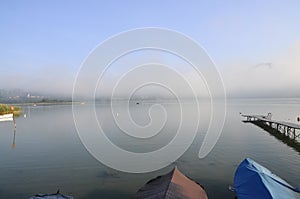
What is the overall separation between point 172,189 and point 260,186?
170 inches

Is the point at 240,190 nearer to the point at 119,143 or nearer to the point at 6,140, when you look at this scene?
the point at 119,143

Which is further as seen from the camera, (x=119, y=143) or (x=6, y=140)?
(x=6, y=140)

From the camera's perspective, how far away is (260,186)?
36.1ft

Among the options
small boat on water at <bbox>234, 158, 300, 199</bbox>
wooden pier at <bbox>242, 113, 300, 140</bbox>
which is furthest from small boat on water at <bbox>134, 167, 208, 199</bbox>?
wooden pier at <bbox>242, 113, 300, 140</bbox>

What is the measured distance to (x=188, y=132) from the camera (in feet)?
121

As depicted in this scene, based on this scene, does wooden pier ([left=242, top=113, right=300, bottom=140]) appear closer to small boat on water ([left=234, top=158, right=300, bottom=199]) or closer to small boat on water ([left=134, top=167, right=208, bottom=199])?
small boat on water ([left=234, top=158, right=300, bottom=199])

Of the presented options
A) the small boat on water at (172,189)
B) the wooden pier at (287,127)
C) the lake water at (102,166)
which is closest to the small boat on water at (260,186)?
the small boat on water at (172,189)

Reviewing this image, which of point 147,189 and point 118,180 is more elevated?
point 147,189

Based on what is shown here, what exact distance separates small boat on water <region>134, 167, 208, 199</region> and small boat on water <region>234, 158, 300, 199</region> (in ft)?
7.15

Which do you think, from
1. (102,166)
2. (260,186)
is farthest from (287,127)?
(102,166)

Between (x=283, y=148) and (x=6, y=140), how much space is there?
36.5 meters

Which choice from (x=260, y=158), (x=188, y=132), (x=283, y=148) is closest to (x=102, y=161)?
(x=260, y=158)

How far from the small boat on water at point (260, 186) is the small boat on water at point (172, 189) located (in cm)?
218

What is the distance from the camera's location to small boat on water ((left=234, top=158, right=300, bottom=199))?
1040 cm
